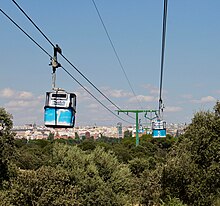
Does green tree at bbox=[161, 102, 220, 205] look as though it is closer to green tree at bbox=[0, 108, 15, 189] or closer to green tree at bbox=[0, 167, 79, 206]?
green tree at bbox=[0, 167, 79, 206]

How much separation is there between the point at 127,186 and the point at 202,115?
17.4 m

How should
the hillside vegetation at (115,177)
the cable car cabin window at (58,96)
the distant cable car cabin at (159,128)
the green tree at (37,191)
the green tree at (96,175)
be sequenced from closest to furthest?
the cable car cabin window at (58,96), the hillside vegetation at (115,177), the green tree at (37,191), the distant cable car cabin at (159,128), the green tree at (96,175)

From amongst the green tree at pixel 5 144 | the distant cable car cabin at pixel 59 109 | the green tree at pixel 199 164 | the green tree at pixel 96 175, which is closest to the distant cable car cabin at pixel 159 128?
the green tree at pixel 199 164

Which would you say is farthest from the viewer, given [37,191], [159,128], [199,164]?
[159,128]

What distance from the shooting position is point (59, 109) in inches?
409

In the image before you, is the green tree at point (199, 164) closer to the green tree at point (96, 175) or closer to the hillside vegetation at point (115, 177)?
the hillside vegetation at point (115, 177)

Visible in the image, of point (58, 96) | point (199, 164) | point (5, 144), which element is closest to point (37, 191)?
point (5, 144)

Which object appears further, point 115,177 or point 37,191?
point 115,177

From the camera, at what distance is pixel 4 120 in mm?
35062

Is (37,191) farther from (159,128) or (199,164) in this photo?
(199,164)

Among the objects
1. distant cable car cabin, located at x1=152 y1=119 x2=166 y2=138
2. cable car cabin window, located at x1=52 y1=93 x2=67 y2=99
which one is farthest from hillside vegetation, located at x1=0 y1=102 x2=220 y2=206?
cable car cabin window, located at x1=52 y1=93 x2=67 y2=99

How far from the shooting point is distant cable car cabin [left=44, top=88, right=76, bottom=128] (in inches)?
406

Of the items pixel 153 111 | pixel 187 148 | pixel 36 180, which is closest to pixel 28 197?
pixel 36 180

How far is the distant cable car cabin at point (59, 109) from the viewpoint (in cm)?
1030
